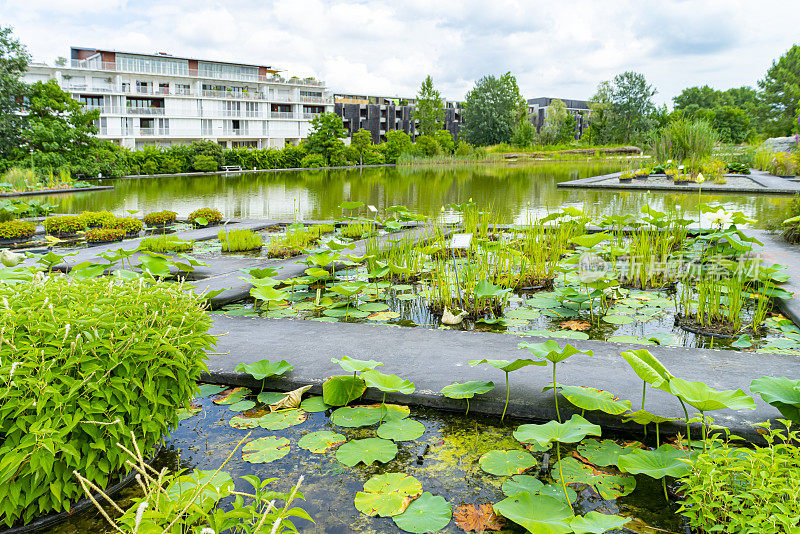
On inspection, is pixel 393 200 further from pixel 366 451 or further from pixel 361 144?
pixel 361 144

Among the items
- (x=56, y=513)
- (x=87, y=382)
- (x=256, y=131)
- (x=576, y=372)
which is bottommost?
(x=56, y=513)

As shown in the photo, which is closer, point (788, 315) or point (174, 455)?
point (174, 455)

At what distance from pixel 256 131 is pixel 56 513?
137ft

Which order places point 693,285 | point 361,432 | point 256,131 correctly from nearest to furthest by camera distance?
point 361,432 < point 693,285 < point 256,131

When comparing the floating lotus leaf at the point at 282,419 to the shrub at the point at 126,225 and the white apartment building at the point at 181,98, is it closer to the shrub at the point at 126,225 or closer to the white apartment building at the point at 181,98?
the shrub at the point at 126,225

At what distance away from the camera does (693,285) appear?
4297 mm

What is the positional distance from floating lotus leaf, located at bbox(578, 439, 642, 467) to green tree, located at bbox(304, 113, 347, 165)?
A: 31.2m

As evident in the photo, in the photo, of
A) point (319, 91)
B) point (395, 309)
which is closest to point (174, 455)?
point (395, 309)

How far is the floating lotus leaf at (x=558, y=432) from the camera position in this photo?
1.61 meters

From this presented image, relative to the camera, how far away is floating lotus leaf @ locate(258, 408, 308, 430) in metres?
2.17

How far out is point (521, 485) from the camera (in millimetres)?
1718

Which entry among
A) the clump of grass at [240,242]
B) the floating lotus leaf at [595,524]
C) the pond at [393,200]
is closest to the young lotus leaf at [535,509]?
the floating lotus leaf at [595,524]

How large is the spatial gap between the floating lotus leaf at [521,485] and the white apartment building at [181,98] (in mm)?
33587

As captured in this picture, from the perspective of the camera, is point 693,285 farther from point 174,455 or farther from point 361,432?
point 174,455
